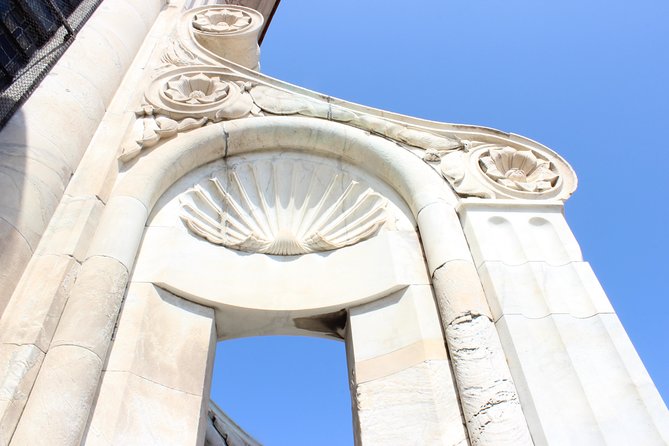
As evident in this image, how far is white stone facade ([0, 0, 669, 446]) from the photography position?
313 cm

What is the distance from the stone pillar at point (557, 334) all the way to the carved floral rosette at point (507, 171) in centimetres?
28

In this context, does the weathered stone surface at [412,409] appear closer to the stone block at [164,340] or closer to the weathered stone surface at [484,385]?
the weathered stone surface at [484,385]

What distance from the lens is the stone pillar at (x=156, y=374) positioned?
10.5ft

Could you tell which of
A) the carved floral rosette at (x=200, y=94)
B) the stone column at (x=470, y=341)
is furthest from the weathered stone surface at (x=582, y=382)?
the carved floral rosette at (x=200, y=94)

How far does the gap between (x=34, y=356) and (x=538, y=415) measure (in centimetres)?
300

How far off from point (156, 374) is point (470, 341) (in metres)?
2.16

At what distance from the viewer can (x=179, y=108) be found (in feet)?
18.0

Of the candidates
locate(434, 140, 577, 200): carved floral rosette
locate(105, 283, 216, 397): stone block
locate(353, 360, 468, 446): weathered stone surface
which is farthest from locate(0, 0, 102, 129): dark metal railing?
locate(434, 140, 577, 200): carved floral rosette

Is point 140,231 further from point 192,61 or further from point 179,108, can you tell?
point 192,61

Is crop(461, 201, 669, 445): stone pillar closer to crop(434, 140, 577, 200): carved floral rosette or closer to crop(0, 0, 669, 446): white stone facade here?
crop(0, 0, 669, 446): white stone facade

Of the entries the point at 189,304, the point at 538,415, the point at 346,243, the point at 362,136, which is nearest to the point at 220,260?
the point at 189,304

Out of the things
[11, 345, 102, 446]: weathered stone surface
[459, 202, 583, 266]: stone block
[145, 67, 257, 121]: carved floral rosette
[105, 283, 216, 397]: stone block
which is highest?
[145, 67, 257, 121]: carved floral rosette

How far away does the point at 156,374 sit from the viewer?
140 inches

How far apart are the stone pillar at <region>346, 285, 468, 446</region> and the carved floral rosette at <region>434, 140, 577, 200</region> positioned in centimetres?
Result: 127
